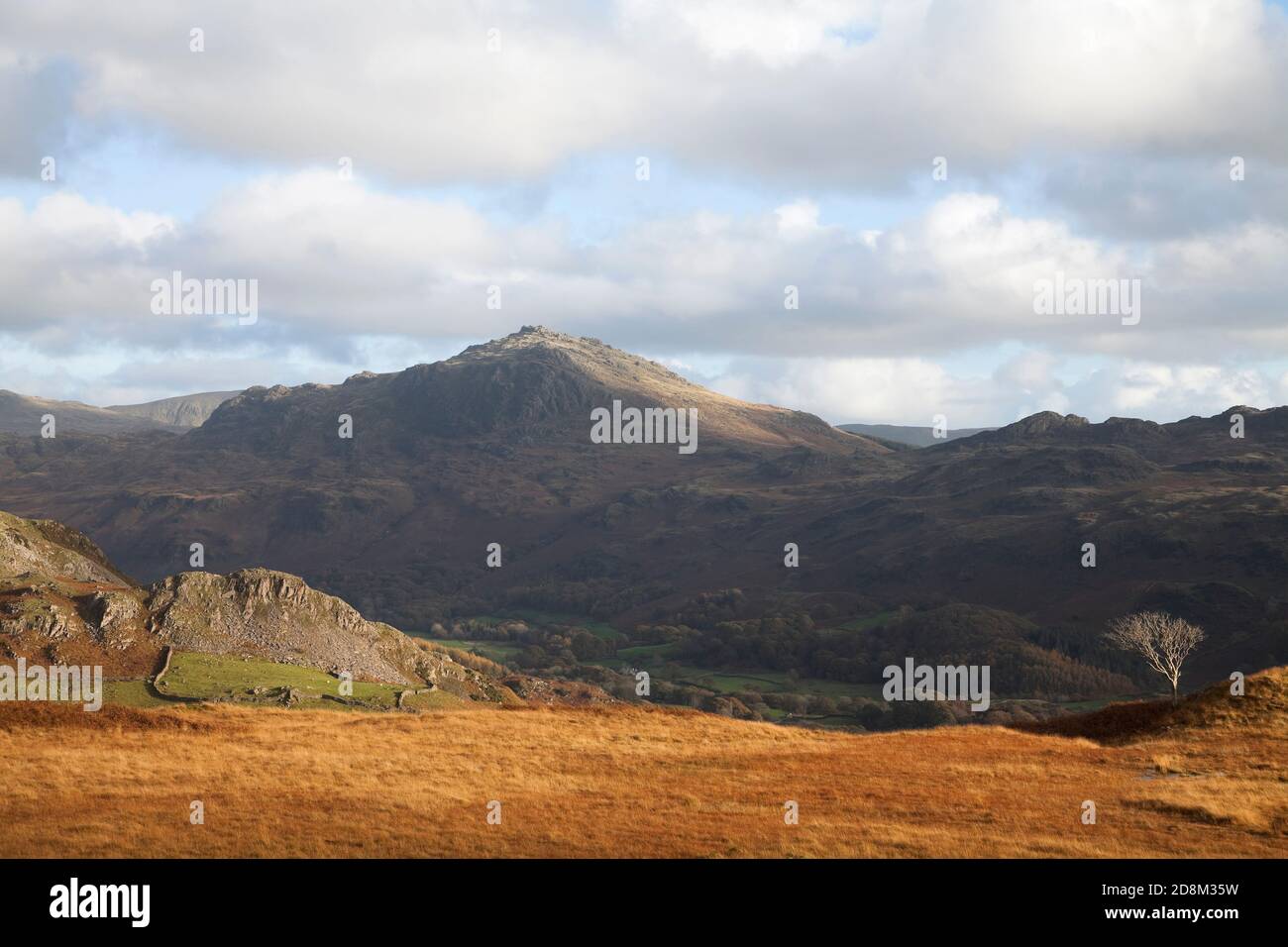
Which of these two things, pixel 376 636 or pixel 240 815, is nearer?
pixel 240 815

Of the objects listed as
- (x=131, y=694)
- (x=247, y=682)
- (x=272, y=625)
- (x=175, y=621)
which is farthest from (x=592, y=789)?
(x=272, y=625)

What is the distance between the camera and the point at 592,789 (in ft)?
158

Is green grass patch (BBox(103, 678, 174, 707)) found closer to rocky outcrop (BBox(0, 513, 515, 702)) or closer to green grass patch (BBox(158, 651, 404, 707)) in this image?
green grass patch (BBox(158, 651, 404, 707))

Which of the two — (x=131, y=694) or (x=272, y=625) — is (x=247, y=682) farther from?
(x=272, y=625)

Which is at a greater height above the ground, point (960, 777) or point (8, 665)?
point (8, 665)

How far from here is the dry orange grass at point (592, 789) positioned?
37031 millimetres

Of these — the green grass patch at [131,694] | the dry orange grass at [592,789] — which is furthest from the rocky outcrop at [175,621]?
the dry orange grass at [592,789]

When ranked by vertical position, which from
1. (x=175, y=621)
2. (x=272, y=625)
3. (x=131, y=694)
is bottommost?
(x=131, y=694)

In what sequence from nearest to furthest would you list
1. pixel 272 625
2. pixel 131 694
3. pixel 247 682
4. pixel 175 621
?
pixel 131 694, pixel 247 682, pixel 175 621, pixel 272 625

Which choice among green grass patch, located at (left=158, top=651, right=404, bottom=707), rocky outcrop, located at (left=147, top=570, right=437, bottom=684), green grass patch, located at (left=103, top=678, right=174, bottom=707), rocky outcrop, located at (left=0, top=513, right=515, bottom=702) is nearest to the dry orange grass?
green grass patch, located at (left=103, top=678, right=174, bottom=707)
